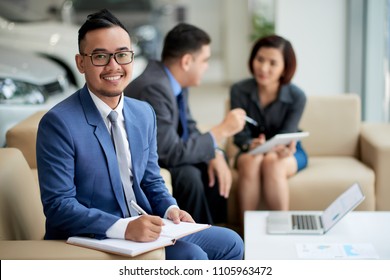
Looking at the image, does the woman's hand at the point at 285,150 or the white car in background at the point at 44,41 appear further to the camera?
the white car in background at the point at 44,41

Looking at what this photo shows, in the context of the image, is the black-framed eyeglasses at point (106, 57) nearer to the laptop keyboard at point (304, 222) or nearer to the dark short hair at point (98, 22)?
the dark short hair at point (98, 22)

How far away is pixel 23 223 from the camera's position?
212cm

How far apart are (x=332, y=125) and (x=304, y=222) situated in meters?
1.02

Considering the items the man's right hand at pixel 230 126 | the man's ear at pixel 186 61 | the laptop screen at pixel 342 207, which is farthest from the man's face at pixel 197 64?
the laptop screen at pixel 342 207

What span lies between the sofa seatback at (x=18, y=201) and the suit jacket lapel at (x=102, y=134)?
0.34 m

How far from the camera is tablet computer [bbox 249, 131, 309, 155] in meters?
3.06

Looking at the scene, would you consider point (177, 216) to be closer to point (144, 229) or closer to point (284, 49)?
point (144, 229)

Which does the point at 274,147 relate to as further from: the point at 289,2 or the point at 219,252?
the point at 289,2

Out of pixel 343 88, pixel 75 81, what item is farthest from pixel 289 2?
pixel 75 81

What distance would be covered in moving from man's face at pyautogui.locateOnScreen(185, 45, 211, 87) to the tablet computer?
439mm

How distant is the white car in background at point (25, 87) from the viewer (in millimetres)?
3176

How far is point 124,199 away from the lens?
6.24ft

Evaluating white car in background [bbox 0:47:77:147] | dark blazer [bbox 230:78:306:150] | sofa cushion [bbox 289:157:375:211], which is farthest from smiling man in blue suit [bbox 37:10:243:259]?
dark blazer [bbox 230:78:306:150]
